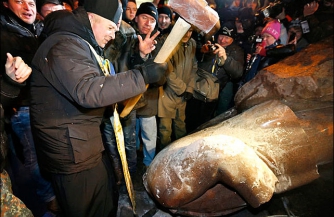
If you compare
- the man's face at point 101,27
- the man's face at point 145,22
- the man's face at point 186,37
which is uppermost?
the man's face at point 101,27

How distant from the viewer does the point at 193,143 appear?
2170 mm

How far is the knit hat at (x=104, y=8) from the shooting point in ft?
6.61

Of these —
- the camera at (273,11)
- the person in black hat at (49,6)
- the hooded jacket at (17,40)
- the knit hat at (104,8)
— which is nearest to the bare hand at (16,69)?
the hooded jacket at (17,40)

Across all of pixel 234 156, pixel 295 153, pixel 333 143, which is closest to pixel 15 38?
pixel 234 156

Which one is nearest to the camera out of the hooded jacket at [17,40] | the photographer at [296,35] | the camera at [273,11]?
the hooded jacket at [17,40]

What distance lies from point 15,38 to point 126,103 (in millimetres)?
1362

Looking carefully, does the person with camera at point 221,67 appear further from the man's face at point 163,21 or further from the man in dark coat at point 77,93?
the man in dark coat at point 77,93

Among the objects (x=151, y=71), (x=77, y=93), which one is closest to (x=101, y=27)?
(x=151, y=71)

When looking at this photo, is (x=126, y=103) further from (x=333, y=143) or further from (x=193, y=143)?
(x=333, y=143)

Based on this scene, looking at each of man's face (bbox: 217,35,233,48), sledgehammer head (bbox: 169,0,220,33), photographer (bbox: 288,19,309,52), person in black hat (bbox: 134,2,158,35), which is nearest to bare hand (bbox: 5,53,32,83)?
sledgehammer head (bbox: 169,0,220,33)

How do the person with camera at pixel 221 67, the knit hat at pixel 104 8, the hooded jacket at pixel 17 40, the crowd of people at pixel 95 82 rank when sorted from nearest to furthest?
the crowd of people at pixel 95 82 → the knit hat at pixel 104 8 → the hooded jacket at pixel 17 40 → the person with camera at pixel 221 67

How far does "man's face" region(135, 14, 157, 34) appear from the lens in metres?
3.66

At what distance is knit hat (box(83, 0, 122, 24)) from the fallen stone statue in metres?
Result: 1.33

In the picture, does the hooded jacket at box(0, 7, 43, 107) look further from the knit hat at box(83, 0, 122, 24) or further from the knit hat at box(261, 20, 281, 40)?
the knit hat at box(261, 20, 281, 40)
